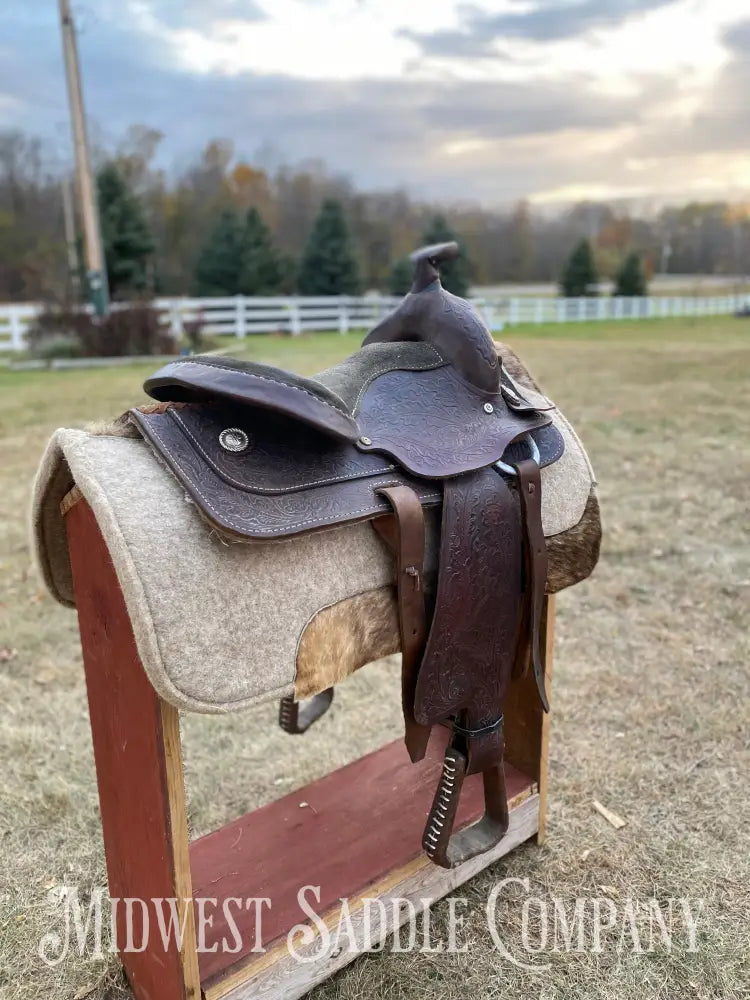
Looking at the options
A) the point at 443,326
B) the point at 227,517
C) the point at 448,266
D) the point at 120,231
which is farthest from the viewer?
the point at 448,266

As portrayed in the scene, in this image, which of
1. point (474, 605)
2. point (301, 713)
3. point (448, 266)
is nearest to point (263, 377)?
point (474, 605)

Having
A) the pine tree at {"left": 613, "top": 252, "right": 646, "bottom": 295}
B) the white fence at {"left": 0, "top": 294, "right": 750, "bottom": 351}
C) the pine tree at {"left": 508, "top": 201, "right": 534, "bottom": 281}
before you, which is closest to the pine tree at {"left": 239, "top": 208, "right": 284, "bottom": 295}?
the white fence at {"left": 0, "top": 294, "right": 750, "bottom": 351}

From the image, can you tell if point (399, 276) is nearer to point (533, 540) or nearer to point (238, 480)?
point (533, 540)

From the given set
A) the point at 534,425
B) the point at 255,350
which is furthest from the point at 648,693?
the point at 255,350

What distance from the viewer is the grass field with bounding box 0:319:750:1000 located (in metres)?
1.41

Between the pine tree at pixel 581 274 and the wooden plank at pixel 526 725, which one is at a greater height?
the pine tree at pixel 581 274

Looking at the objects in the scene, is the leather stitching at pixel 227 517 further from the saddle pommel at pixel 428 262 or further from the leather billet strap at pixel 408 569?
the saddle pommel at pixel 428 262

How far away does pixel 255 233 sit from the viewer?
23547 millimetres

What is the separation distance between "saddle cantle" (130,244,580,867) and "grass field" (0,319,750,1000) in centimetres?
34

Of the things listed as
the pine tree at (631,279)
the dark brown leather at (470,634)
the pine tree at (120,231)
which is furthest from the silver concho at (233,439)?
the pine tree at (631,279)

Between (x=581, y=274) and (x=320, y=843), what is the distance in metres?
30.4

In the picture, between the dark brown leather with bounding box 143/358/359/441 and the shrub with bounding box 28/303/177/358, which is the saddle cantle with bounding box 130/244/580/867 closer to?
the dark brown leather with bounding box 143/358/359/441

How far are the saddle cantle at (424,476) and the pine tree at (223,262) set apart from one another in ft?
77.3

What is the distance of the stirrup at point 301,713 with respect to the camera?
5.63ft
